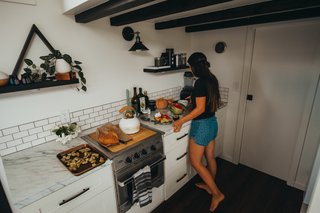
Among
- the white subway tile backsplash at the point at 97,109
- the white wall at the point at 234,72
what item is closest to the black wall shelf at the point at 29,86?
the white subway tile backsplash at the point at 97,109

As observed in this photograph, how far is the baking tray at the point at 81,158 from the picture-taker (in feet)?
4.13

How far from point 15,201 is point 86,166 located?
0.42m

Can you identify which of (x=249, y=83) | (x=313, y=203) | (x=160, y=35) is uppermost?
(x=160, y=35)

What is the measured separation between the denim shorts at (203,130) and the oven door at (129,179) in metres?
0.42

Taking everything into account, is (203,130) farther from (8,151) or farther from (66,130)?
(8,151)

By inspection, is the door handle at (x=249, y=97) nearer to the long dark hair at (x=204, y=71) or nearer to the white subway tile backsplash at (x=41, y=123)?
the long dark hair at (x=204, y=71)

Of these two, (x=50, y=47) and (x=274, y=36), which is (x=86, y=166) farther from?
(x=274, y=36)

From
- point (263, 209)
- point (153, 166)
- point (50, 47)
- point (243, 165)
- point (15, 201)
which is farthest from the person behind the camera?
point (243, 165)

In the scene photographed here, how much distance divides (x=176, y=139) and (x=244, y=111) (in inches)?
49.2

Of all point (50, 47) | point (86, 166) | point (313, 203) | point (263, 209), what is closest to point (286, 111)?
point (263, 209)

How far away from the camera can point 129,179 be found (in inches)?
57.1

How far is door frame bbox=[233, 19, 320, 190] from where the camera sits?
198 cm

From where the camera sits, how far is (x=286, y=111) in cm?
221

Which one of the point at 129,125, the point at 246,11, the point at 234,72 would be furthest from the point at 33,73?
the point at 234,72
